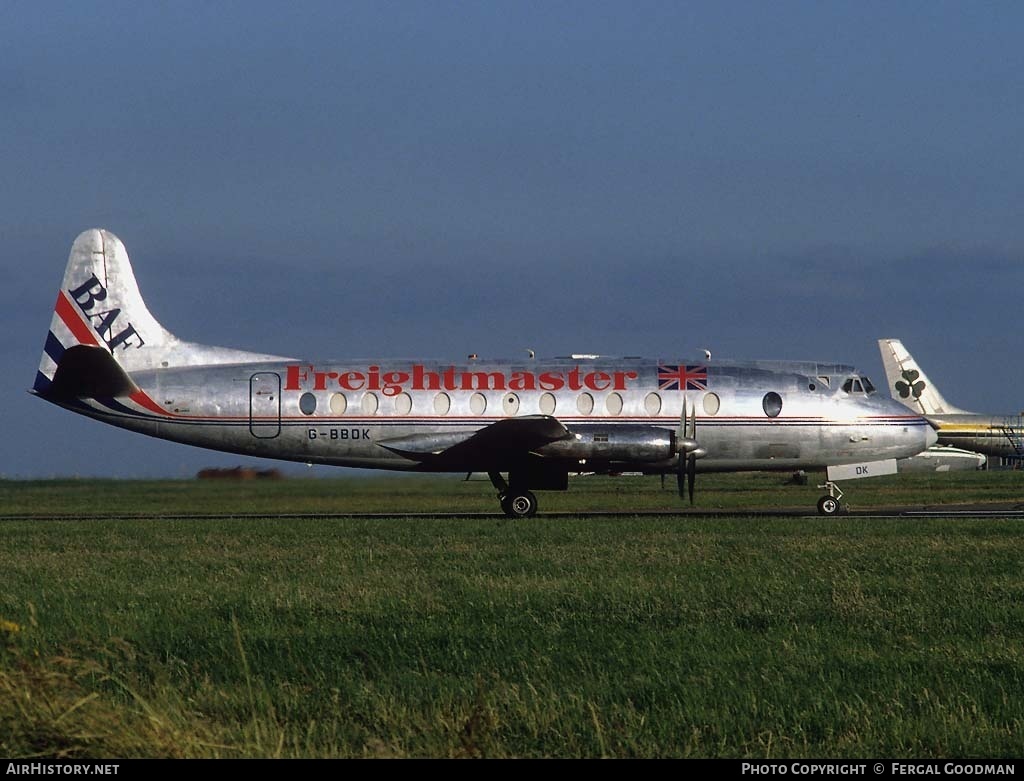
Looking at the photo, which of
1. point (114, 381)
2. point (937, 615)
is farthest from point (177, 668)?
point (114, 381)

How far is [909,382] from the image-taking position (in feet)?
264

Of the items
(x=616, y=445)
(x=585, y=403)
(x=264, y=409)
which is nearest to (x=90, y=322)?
(x=264, y=409)

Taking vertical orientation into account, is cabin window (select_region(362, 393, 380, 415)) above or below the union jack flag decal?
below

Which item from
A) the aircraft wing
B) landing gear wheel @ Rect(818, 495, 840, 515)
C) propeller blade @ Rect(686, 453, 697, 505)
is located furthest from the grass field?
landing gear wheel @ Rect(818, 495, 840, 515)

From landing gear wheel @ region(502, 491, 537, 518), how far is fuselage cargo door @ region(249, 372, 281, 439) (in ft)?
22.8

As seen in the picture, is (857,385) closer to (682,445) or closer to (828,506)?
(828,506)

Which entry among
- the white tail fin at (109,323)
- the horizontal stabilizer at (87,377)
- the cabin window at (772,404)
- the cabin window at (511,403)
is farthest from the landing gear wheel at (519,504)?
the horizontal stabilizer at (87,377)

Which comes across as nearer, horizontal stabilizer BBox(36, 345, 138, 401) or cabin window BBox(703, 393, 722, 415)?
horizontal stabilizer BBox(36, 345, 138, 401)

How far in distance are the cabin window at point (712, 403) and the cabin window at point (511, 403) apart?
5.48m

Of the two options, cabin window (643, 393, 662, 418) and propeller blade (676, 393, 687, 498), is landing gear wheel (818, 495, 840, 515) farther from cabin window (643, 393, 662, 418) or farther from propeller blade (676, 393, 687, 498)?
cabin window (643, 393, 662, 418)

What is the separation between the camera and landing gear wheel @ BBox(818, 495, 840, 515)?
3588cm

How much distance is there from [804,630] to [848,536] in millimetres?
12641

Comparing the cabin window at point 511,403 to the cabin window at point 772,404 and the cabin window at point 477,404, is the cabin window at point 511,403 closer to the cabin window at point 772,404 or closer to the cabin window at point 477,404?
the cabin window at point 477,404

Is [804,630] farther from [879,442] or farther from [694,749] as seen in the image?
[879,442]
